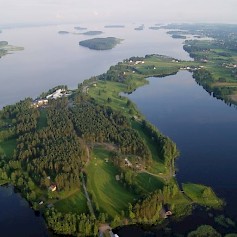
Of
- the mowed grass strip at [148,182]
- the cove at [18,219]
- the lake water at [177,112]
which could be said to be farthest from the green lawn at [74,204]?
the mowed grass strip at [148,182]

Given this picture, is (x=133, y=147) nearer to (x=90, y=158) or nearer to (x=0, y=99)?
(x=90, y=158)

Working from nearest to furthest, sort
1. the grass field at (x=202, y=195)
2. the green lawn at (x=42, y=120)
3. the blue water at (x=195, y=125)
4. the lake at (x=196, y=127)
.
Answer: the grass field at (x=202, y=195) → the lake at (x=196, y=127) → the blue water at (x=195, y=125) → the green lawn at (x=42, y=120)

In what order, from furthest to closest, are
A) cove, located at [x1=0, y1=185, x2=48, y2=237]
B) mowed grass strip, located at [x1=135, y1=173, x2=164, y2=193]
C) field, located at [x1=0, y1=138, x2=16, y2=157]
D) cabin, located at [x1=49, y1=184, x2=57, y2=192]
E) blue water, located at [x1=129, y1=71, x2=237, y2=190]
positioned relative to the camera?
field, located at [x1=0, y1=138, x2=16, y2=157] < blue water, located at [x1=129, y1=71, x2=237, y2=190] < mowed grass strip, located at [x1=135, y1=173, x2=164, y2=193] < cabin, located at [x1=49, y1=184, x2=57, y2=192] < cove, located at [x1=0, y1=185, x2=48, y2=237]

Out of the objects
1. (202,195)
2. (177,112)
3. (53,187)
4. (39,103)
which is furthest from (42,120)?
(202,195)

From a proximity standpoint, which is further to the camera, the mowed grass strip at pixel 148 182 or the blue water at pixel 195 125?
the blue water at pixel 195 125

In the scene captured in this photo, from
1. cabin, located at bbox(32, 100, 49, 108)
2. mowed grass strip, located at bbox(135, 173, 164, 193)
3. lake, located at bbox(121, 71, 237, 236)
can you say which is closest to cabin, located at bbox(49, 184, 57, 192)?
mowed grass strip, located at bbox(135, 173, 164, 193)

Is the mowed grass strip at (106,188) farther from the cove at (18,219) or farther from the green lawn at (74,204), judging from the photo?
the cove at (18,219)

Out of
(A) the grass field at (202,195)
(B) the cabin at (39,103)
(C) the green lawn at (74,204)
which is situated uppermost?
(B) the cabin at (39,103)

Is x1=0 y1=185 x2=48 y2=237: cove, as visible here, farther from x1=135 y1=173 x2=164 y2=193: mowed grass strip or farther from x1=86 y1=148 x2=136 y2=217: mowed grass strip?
x1=135 y1=173 x2=164 y2=193: mowed grass strip
